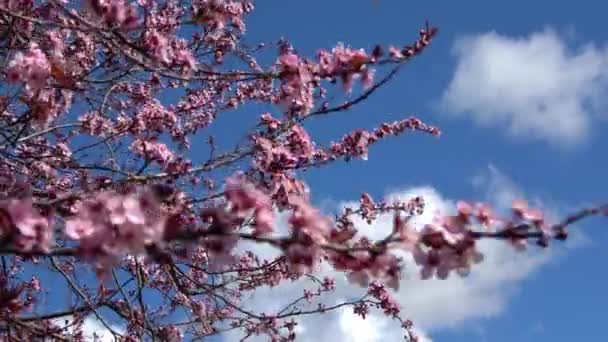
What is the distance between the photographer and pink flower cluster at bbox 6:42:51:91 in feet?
11.5

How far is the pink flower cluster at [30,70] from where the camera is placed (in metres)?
3.50

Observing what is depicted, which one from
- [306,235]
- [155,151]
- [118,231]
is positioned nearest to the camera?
[118,231]

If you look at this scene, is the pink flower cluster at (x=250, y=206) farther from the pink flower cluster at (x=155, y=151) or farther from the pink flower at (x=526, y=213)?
the pink flower cluster at (x=155, y=151)

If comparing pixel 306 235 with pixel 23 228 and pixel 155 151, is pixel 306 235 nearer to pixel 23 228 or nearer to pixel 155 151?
pixel 23 228

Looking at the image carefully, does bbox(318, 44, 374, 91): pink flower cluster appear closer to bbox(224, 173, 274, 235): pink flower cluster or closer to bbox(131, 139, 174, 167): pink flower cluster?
bbox(131, 139, 174, 167): pink flower cluster

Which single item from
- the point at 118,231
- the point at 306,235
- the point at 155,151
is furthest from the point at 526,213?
the point at 155,151

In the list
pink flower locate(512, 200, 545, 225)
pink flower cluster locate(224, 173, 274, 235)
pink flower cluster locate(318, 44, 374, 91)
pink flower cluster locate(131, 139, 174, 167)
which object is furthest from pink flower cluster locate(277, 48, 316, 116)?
pink flower locate(512, 200, 545, 225)

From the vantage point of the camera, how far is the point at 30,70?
3.51 metres

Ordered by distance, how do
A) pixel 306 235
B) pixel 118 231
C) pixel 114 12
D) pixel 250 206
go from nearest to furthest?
pixel 118 231 → pixel 306 235 → pixel 250 206 → pixel 114 12

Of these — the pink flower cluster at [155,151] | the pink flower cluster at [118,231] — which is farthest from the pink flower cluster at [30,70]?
the pink flower cluster at [118,231]

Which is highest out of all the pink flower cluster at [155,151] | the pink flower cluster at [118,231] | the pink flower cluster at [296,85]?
the pink flower cluster at [296,85]

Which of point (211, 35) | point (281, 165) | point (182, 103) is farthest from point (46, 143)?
point (281, 165)

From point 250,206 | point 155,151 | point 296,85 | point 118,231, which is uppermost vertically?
point 296,85

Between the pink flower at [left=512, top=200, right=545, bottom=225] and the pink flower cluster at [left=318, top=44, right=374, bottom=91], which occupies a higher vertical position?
the pink flower cluster at [left=318, top=44, right=374, bottom=91]
